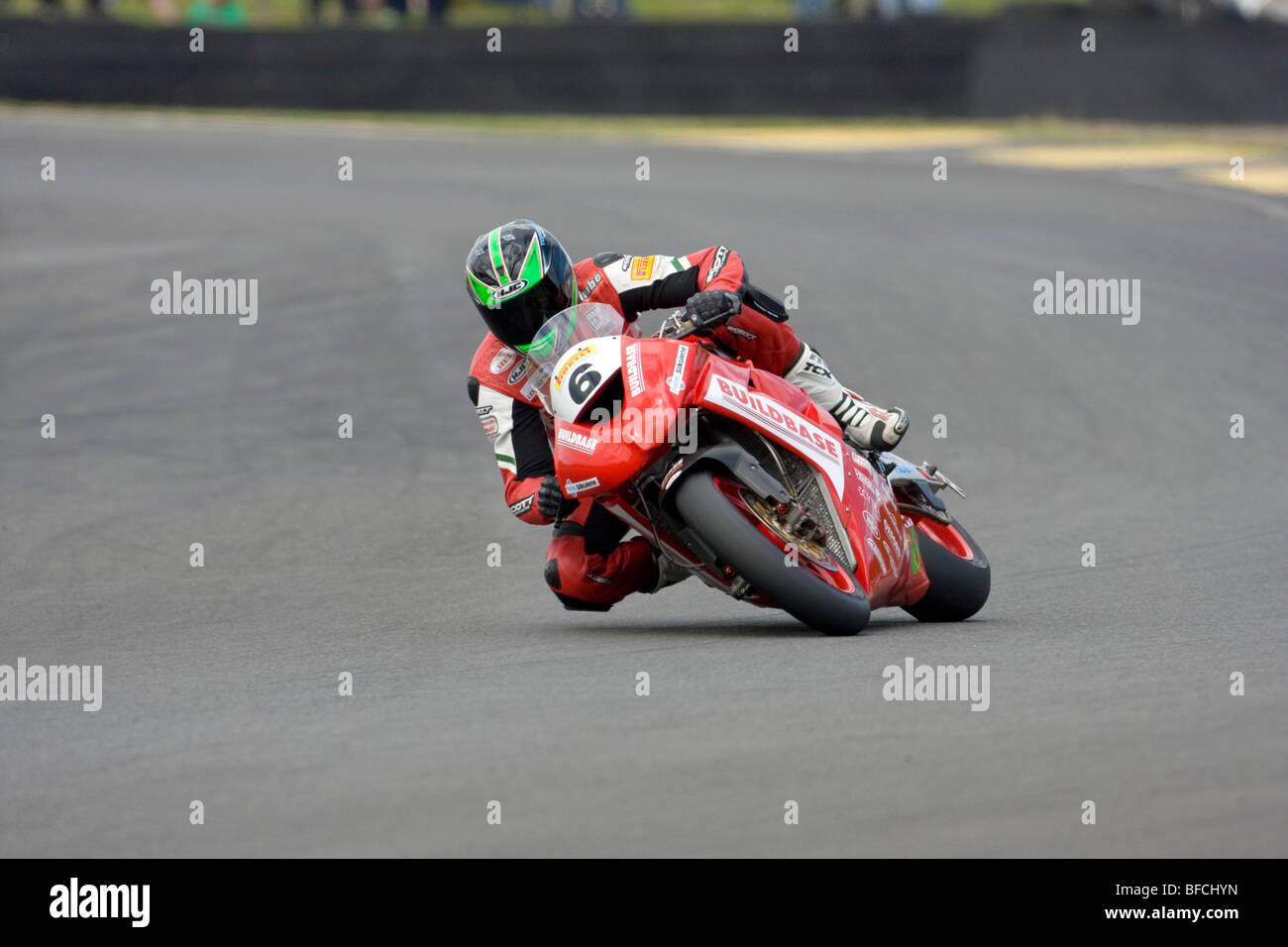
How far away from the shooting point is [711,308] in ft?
20.3

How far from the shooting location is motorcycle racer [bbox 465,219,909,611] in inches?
250

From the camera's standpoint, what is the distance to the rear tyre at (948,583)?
266 inches

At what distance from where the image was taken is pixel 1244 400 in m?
11.6

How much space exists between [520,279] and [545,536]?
3.54m

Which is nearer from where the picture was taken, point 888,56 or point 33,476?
point 33,476

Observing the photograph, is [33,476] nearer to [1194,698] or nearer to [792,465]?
[792,465]

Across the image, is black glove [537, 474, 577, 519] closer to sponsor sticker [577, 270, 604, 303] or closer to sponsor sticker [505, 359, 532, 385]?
sponsor sticker [505, 359, 532, 385]

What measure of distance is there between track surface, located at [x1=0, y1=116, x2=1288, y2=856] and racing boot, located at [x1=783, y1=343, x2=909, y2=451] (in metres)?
0.72

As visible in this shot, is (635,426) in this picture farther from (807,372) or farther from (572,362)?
(807,372)

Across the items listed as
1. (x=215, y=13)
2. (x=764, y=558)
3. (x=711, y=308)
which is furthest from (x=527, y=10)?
(x=764, y=558)

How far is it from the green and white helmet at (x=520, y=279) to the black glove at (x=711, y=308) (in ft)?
1.55

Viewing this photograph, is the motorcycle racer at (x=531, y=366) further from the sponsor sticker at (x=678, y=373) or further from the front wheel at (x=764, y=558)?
the front wheel at (x=764, y=558)

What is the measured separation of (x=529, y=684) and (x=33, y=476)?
621 cm
